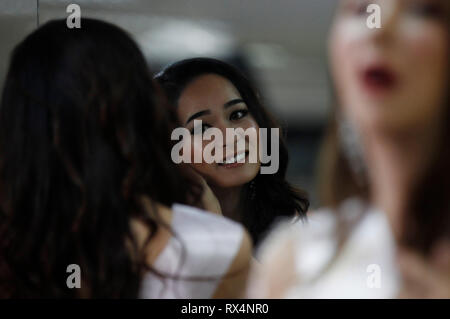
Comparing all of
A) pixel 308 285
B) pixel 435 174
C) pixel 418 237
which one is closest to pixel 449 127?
pixel 435 174

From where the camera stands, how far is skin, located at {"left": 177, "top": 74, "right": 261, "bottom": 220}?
1291 millimetres

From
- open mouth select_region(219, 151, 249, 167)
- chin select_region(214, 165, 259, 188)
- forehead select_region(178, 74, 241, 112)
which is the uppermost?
forehead select_region(178, 74, 241, 112)

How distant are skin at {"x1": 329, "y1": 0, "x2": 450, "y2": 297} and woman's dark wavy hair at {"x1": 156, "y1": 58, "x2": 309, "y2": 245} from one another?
0.66ft

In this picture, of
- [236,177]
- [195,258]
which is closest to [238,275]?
[195,258]

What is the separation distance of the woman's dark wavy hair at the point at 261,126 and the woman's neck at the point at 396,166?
0.20 metres

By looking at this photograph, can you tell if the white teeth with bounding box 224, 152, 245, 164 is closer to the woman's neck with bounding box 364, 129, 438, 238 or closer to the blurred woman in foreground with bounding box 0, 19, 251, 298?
the blurred woman in foreground with bounding box 0, 19, 251, 298

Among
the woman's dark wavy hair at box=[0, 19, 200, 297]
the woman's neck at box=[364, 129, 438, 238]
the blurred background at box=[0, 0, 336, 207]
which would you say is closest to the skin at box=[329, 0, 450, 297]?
the woman's neck at box=[364, 129, 438, 238]

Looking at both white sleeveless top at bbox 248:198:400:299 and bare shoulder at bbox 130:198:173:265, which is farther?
bare shoulder at bbox 130:198:173:265

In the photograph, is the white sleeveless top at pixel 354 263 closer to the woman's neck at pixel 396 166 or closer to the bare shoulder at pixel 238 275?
the woman's neck at pixel 396 166

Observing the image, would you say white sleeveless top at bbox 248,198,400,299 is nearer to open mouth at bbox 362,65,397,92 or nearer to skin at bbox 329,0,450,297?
skin at bbox 329,0,450,297

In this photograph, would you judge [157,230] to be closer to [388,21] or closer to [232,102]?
[232,102]

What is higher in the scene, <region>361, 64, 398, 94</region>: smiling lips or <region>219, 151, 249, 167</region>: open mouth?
<region>361, 64, 398, 94</region>: smiling lips

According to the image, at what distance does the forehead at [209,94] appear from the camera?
1.29m

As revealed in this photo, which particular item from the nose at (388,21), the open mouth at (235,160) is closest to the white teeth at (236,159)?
the open mouth at (235,160)
